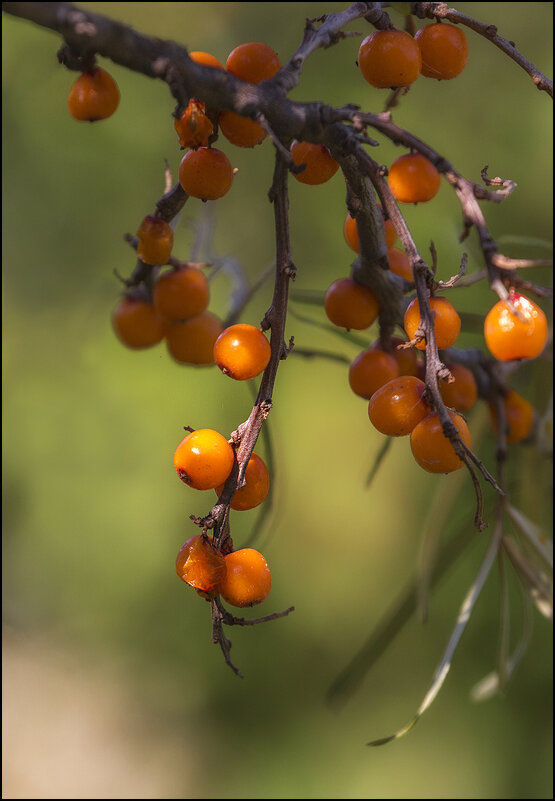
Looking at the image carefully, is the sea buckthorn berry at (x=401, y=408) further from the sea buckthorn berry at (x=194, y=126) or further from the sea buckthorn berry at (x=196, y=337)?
the sea buckthorn berry at (x=196, y=337)

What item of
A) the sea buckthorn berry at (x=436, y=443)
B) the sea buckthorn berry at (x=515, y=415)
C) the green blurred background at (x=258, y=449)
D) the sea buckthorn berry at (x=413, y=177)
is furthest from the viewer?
the green blurred background at (x=258, y=449)

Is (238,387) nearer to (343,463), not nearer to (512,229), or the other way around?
(343,463)

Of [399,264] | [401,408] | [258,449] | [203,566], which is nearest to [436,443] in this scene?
[401,408]

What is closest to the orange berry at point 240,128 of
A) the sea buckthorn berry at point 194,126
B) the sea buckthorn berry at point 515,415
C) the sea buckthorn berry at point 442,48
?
the sea buckthorn berry at point 194,126

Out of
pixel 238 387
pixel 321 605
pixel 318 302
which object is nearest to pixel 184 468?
pixel 318 302

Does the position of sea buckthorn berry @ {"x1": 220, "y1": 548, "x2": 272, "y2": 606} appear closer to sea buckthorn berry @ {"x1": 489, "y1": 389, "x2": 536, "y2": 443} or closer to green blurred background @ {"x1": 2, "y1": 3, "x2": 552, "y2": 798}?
sea buckthorn berry @ {"x1": 489, "y1": 389, "x2": 536, "y2": 443}
